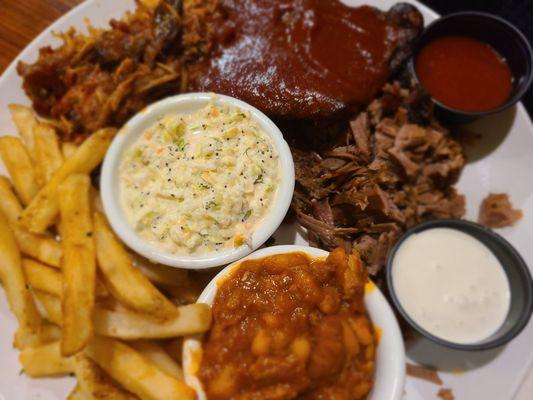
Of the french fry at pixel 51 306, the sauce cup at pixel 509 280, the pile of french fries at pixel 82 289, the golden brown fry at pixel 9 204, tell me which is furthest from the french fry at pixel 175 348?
the sauce cup at pixel 509 280

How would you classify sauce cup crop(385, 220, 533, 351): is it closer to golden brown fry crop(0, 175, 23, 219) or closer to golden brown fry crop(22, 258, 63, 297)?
golden brown fry crop(22, 258, 63, 297)

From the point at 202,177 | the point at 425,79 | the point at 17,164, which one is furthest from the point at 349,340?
the point at 17,164

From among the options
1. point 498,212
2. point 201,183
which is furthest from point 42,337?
point 498,212

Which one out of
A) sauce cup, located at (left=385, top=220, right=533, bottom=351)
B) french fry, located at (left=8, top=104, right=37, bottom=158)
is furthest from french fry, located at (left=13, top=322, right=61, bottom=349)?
sauce cup, located at (left=385, top=220, right=533, bottom=351)

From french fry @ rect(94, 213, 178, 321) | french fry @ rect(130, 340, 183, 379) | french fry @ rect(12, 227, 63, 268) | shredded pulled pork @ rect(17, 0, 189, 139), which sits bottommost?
french fry @ rect(130, 340, 183, 379)

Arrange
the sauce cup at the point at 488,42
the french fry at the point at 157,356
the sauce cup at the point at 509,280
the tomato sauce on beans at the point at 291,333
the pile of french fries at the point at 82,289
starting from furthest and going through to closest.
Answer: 1. the sauce cup at the point at 488,42
2. the sauce cup at the point at 509,280
3. the french fry at the point at 157,356
4. the pile of french fries at the point at 82,289
5. the tomato sauce on beans at the point at 291,333

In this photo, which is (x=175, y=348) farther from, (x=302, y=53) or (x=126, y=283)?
(x=302, y=53)

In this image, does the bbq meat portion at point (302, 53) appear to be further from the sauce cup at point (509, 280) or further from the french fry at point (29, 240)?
the french fry at point (29, 240)
